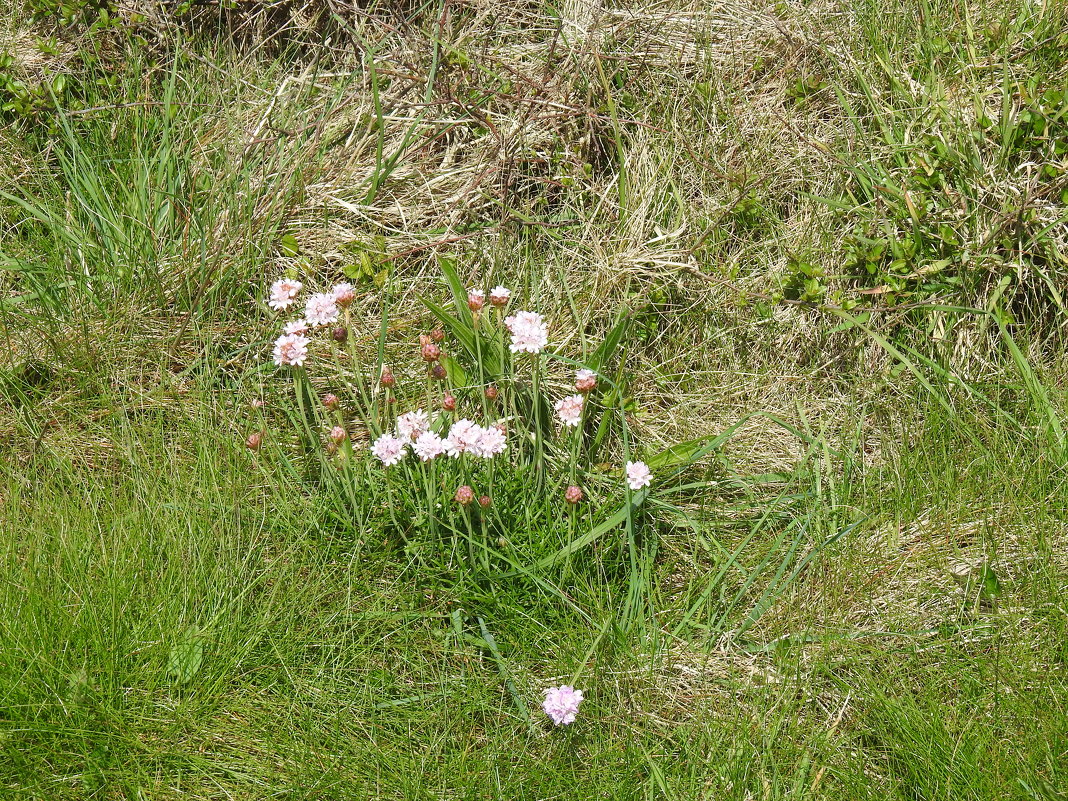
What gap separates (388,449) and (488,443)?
0.21m

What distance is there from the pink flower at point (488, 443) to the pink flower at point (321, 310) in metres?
0.44

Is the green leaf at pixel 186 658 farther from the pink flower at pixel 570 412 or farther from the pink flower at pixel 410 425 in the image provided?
the pink flower at pixel 570 412

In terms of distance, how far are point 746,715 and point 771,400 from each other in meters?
0.86

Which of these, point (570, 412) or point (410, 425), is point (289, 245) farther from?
point (570, 412)

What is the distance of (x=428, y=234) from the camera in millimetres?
2580

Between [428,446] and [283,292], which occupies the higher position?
[283,292]

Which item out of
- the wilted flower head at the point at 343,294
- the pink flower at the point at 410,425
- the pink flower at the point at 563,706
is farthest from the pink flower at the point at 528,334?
the pink flower at the point at 563,706

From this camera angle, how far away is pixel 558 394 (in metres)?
2.31

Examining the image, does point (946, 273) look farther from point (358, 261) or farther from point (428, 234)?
point (358, 261)

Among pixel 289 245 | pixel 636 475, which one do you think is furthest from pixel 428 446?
pixel 289 245

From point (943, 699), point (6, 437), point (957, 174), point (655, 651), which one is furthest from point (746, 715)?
point (6, 437)

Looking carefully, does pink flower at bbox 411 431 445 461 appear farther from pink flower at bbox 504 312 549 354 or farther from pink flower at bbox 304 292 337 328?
pink flower at bbox 304 292 337 328

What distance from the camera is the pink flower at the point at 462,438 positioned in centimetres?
190

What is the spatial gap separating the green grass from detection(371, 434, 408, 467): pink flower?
0.15m
